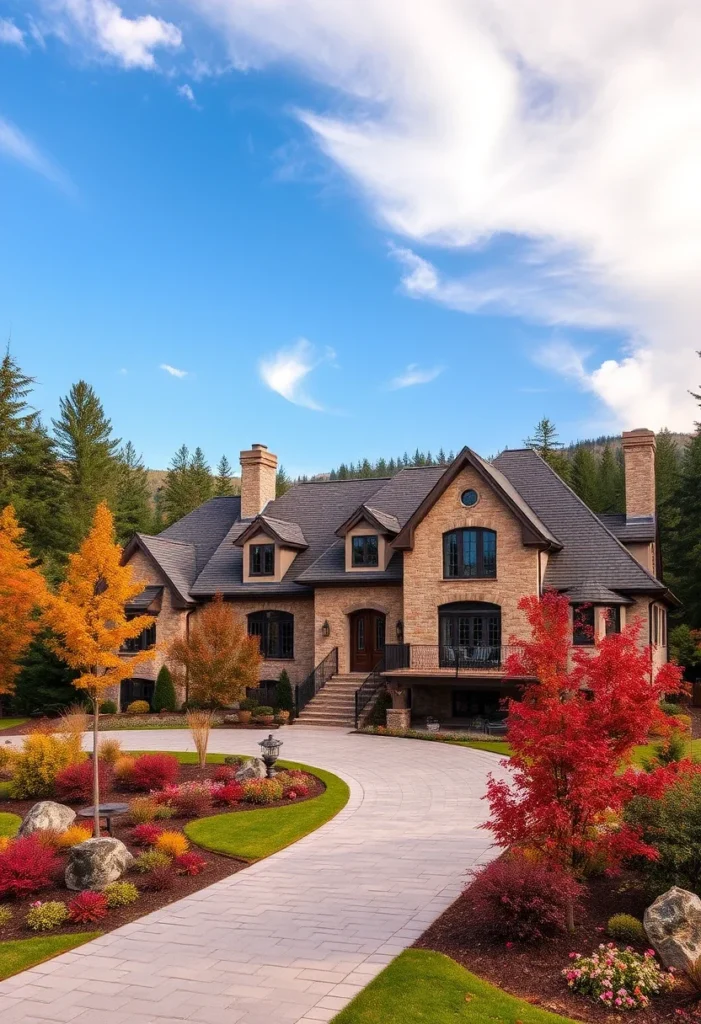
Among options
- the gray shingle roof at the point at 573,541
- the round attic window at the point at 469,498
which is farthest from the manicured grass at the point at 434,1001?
the round attic window at the point at 469,498

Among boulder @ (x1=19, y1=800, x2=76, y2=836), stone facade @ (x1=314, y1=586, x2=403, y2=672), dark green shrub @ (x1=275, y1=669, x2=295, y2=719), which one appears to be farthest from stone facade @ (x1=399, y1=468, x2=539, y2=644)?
boulder @ (x1=19, y1=800, x2=76, y2=836)

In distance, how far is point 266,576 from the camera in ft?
108

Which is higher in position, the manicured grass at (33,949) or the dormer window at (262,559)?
the dormer window at (262,559)

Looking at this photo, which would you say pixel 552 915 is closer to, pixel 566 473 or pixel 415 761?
pixel 415 761

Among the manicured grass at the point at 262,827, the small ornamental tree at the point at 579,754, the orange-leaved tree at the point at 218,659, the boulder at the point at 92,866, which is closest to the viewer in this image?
the small ornamental tree at the point at 579,754

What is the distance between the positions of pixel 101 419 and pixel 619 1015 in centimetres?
5283

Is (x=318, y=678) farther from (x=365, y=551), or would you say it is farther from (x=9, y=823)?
(x=9, y=823)

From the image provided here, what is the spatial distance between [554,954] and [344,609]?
22085 mm

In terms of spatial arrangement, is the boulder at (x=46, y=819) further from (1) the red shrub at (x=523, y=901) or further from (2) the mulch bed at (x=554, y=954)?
(1) the red shrub at (x=523, y=901)

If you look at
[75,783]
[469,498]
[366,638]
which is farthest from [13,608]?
[469,498]

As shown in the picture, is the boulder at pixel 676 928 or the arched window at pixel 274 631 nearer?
the boulder at pixel 676 928

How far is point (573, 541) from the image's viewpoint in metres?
28.5

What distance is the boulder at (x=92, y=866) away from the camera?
10.9 m

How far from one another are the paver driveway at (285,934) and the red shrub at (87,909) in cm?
50
